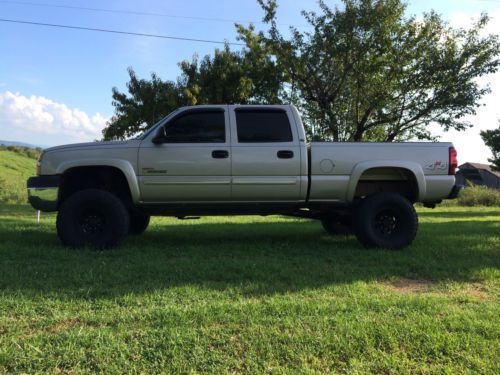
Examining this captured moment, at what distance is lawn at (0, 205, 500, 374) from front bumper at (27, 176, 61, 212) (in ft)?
1.89

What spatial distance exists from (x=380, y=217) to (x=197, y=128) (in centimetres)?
286

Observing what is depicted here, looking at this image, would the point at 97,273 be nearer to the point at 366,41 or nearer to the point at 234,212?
the point at 234,212

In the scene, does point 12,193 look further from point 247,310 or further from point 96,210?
point 247,310

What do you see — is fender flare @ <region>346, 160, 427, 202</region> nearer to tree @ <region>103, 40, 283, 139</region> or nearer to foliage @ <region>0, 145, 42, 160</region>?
tree @ <region>103, 40, 283, 139</region>

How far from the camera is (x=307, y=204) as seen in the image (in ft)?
20.7

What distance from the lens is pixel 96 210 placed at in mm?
5934

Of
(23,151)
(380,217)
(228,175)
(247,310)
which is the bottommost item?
(247,310)

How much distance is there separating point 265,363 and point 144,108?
17.4 meters

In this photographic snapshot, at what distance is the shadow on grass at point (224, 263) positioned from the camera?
4281mm

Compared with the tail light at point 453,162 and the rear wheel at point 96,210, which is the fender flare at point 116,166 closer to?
the rear wheel at point 96,210

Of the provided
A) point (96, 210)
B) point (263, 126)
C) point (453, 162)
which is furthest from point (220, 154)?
point (453, 162)

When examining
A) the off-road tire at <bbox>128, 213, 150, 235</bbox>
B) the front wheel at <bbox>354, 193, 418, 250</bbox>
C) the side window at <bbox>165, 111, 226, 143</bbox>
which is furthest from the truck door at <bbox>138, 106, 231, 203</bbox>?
the front wheel at <bbox>354, 193, 418, 250</bbox>

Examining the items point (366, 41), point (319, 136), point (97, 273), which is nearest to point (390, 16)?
point (366, 41)

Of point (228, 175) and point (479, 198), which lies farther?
point (479, 198)
